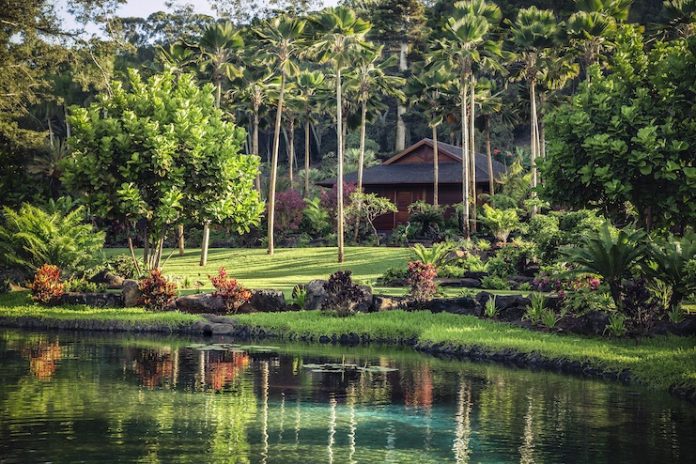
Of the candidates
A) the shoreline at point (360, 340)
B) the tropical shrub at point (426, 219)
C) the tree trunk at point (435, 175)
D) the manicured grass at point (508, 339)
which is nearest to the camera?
the manicured grass at point (508, 339)

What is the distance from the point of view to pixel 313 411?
53.5 ft

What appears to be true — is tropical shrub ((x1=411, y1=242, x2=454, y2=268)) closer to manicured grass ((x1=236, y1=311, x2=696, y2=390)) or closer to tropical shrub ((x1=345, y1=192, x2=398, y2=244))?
manicured grass ((x1=236, y1=311, x2=696, y2=390))

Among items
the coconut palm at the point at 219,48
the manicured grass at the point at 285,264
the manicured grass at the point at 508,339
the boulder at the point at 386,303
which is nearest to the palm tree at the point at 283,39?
the coconut palm at the point at 219,48

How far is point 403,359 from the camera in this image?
23.0m

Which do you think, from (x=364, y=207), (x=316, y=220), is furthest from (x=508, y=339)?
(x=316, y=220)

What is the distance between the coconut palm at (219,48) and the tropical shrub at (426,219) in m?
14.0

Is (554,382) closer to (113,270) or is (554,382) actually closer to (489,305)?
(489,305)

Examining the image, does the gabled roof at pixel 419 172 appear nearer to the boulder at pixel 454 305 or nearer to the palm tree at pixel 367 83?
the palm tree at pixel 367 83

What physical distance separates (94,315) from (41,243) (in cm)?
486

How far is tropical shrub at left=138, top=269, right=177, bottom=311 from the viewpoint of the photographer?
99.1 ft

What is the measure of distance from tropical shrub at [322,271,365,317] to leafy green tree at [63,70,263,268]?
21.6ft

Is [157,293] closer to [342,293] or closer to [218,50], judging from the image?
[342,293]

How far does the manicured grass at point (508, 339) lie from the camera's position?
19.8 metres

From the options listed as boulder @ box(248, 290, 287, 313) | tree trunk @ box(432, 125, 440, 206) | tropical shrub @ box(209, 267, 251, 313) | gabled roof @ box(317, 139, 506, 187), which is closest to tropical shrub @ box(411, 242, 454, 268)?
boulder @ box(248, 290, 287, 313)
